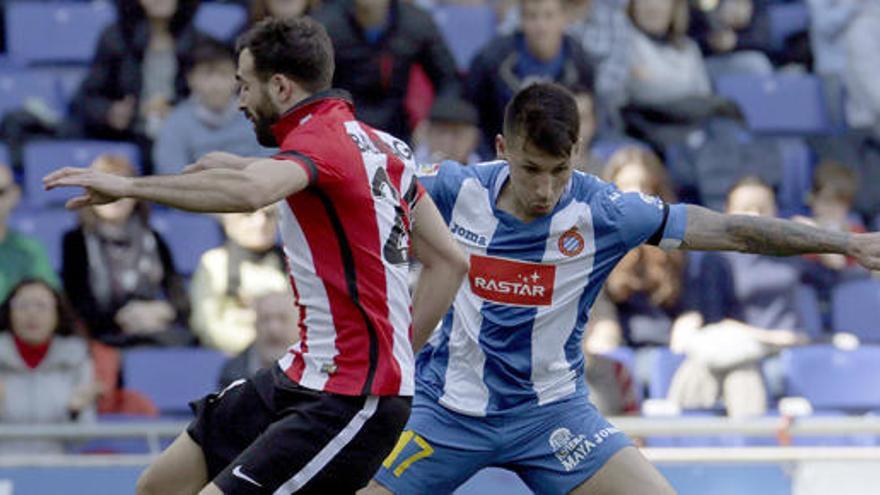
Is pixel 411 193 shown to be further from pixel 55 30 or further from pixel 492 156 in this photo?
pixel 55 30

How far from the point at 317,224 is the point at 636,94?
6.16m

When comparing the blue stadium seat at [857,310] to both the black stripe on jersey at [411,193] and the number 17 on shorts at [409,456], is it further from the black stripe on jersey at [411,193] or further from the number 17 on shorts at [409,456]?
the black stripe on jersey at [411,193]

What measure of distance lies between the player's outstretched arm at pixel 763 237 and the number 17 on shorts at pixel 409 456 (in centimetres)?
104

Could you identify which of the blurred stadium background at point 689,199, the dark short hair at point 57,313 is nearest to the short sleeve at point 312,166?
the blurred stadium background at point 689,199

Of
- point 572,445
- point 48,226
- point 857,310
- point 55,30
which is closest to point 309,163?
point 572,445

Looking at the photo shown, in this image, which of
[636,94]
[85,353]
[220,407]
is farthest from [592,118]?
[220,407]

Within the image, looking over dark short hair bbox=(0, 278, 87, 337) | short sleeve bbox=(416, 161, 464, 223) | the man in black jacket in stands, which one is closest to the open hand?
short sleeve bbox=(416, 161, 464, 223)

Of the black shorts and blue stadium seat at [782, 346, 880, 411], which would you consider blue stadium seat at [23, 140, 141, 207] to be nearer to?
blue stadium seat at [782, 346, 880, 411]

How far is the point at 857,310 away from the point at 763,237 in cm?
433

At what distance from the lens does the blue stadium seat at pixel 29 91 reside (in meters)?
11.3

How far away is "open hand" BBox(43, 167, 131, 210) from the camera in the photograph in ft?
15.0

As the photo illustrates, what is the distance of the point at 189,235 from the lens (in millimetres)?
10117

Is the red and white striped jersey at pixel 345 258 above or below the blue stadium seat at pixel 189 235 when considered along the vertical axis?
above

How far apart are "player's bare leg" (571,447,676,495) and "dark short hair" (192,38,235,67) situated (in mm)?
4829
